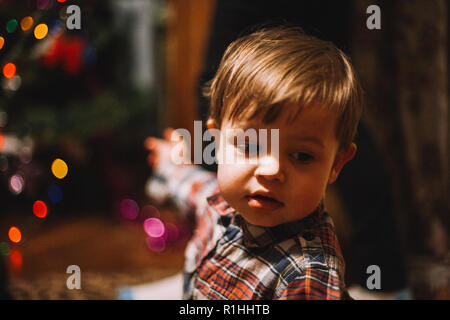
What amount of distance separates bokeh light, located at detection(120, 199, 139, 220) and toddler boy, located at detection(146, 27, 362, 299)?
95 centimetres

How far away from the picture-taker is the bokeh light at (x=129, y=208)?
1415 millimetres

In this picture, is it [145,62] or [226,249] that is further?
[145,62]

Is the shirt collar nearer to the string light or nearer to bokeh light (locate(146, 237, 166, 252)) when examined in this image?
the string light

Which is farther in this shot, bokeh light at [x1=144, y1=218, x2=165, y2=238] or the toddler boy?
bokeh light at [x1=144, y1=218, x2=165, y2=238]

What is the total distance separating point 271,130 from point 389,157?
2.03 ft

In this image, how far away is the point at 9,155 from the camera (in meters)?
1.15

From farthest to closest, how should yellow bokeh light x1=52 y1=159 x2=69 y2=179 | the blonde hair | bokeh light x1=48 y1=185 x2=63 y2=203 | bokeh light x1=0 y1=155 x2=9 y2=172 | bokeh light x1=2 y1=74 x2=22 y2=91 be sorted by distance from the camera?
bokeh light x1=48 y1=185 x2=63 y2=203 < bokeh light x1=0 y1=155 x2=9 y2=172 < yellow bokeh light x1=52 y1=159 x2=69 y2=179 < bokeh light x1=2 y1=74 x2=22 y2=91 < the blonde hair

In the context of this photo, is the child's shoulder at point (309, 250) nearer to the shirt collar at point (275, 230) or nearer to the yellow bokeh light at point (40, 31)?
the shirt collar at point (275, 230)

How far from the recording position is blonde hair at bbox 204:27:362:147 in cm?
40

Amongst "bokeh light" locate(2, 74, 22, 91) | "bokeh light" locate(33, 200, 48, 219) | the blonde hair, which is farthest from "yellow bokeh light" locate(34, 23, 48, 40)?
"bokeh light" locate(33, 200, 48, 219)

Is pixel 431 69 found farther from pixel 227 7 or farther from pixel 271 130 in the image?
pixel 271 130

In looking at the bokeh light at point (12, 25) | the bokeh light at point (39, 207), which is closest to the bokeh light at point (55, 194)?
the bokeh light at point (39, 207)

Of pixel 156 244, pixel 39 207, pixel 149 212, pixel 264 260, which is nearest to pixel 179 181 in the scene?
pixel 264 260
